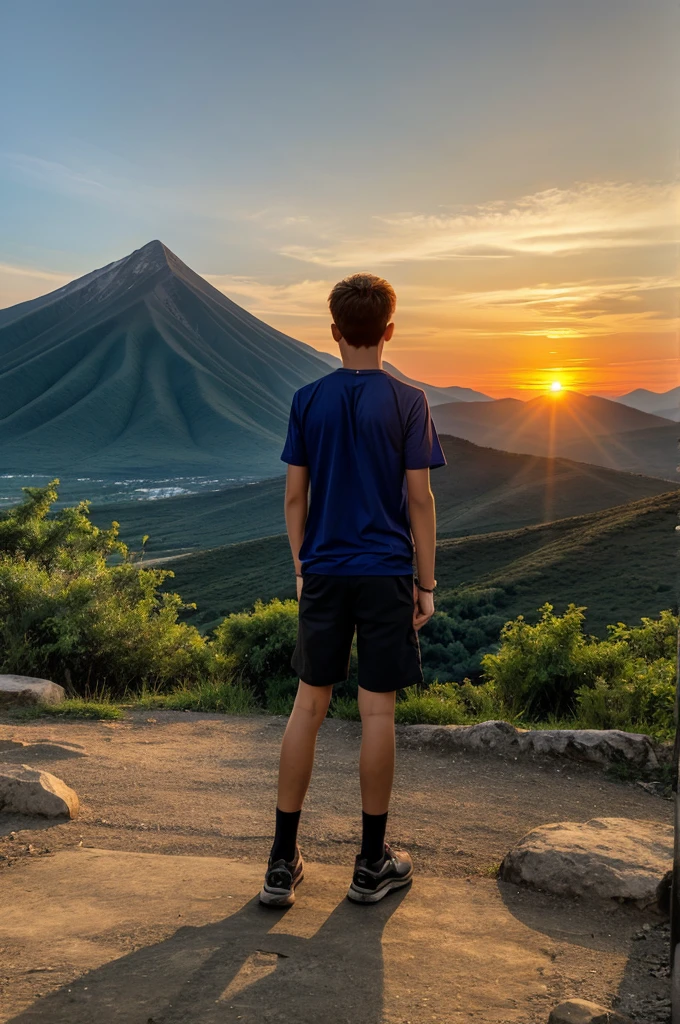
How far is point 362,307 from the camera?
305 cm

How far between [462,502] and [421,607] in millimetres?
85349

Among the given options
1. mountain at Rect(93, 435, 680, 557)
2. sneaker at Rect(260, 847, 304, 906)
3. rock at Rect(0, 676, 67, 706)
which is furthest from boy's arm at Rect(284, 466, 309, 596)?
mountain at Rect(93, 435, 680, 557)

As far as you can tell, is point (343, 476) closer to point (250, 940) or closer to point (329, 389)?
point (329, 389)

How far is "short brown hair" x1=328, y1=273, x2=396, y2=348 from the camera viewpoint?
3.05 meters

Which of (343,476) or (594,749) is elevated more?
(343,476)

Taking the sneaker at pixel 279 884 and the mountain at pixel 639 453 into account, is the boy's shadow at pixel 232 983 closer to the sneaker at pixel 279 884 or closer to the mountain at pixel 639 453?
the sneaker at pixel 279 884

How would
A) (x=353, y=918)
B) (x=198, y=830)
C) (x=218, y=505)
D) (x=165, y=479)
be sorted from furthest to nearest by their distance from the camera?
1. (x=165, y=479)
2. (x=218, y=505)
3. (x=198, y=830)
4. (x=353, y=918)

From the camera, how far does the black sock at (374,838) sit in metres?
3.21

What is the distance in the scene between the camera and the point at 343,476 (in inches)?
122

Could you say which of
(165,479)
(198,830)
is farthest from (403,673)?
(165,479)

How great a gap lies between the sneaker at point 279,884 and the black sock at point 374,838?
29 cm

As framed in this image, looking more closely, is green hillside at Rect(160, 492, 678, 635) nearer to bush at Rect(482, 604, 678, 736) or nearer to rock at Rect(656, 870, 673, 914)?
bush at Rect(482, 604, 678, 736)

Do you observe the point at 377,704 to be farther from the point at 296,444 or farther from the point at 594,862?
the point at 594,862

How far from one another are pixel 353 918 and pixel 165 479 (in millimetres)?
178430
